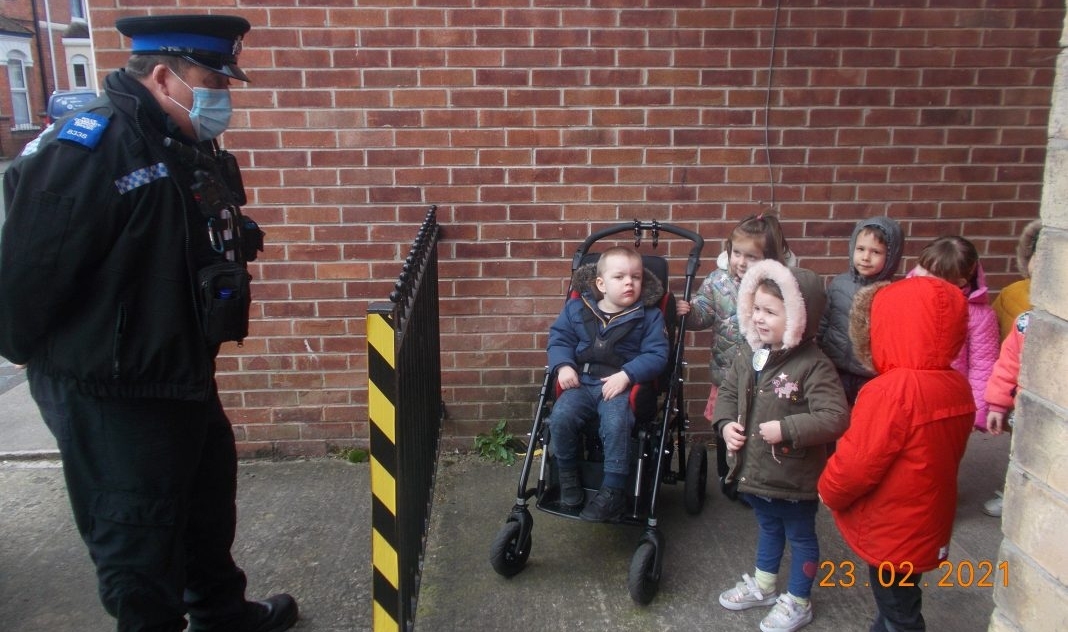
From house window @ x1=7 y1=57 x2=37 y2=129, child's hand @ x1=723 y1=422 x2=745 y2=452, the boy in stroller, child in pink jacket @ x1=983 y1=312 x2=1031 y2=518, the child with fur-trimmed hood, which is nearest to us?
the child with fur-trimmed hood

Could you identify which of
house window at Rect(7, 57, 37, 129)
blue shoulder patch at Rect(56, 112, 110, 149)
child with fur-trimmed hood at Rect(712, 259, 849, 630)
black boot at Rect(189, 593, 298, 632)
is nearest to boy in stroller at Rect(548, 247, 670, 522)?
child with fur-trimmed hood at Rect(712, 259, 849, 630)

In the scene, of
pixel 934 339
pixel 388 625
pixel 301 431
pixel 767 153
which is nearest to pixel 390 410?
pixel 388 625

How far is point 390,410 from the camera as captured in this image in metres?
2.48

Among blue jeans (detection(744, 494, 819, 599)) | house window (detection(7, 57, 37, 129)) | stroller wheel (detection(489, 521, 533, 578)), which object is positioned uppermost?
house window (detection(7, 57, 37, 129))

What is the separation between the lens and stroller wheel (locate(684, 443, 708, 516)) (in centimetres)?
398

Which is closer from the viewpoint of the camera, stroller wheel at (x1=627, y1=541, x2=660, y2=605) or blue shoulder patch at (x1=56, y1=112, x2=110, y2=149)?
blue shoulder patch at (x1=56, y1=112, x2=110, y2=149)

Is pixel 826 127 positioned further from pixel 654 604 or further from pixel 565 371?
pixel 654 604

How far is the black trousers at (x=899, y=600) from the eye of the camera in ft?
9.37

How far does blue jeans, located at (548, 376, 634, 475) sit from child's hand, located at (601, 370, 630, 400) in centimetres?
2

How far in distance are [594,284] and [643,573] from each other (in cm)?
129

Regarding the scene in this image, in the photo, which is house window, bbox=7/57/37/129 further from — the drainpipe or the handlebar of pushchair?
the handlebar of pushchair

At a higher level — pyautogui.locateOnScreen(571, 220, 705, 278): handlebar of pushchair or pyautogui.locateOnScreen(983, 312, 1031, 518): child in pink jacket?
pyautogui.locateOnScreen(571, 220, 705, 278): handlebar of pushchair

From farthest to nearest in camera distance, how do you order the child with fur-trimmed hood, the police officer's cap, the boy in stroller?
1. the boy in stroller
2. the child with fur-trimmed hood
3. the police officer's cap

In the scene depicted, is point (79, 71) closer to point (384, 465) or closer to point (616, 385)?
point (616, 385)
